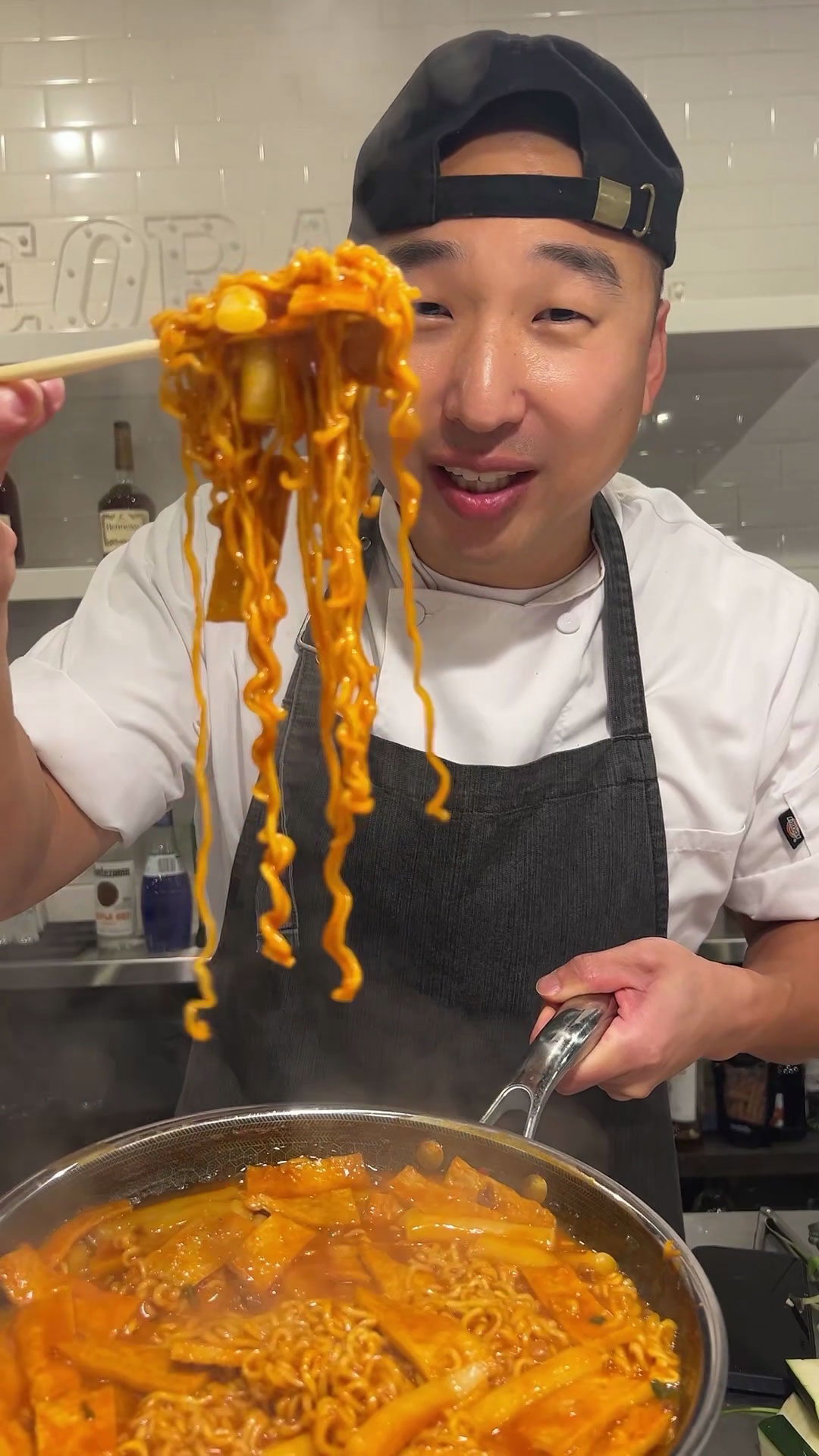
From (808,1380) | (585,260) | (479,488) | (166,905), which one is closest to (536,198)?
(585,260)

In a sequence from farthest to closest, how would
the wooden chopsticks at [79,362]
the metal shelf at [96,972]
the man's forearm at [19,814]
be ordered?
the metal shelf at [96,972] < the man's forearm at [19,814] < the wooden chopsticks at [79,362]

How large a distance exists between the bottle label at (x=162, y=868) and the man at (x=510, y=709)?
1.19m

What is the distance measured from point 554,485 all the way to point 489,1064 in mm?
773

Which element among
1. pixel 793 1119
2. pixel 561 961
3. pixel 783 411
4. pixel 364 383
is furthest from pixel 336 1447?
pixel 783 411

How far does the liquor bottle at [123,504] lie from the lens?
2.81 metres

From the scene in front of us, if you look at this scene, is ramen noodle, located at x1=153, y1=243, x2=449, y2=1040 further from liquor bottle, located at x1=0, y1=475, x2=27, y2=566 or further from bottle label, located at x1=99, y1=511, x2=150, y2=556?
→ liquor bottle, located at x1=0, y1=475, x2=27, y2=566

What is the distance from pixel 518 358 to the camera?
4.11 feet

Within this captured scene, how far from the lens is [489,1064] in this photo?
1.46m

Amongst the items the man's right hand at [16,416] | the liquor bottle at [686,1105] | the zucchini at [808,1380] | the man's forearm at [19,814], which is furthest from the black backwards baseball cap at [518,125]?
the liquor bottle at [686,1105]

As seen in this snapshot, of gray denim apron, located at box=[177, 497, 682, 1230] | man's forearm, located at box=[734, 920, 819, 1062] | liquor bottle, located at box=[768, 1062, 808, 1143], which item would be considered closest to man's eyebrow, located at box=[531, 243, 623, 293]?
gray denim apron, located at box=[177, 497, 682, 1230]

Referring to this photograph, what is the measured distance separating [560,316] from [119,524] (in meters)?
1.80

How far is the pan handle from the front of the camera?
3.28 ft

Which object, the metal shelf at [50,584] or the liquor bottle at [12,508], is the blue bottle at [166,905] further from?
the liquor bottle at [12,508]

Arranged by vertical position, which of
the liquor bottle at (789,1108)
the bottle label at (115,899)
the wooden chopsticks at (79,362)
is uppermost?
the wooden chopsticks at (79,362)
